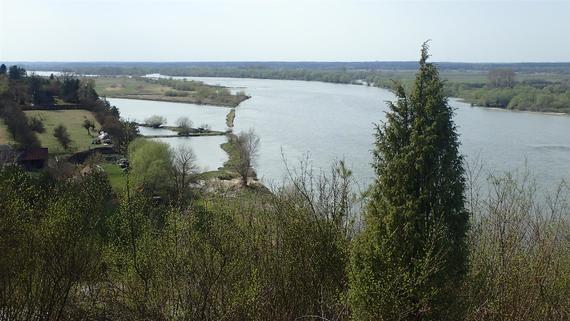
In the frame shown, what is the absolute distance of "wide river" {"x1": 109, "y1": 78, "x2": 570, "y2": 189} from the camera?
674 inches

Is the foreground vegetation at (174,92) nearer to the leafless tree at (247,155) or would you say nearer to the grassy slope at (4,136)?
the leafless tree at (247,155)

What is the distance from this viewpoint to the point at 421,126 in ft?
16.2

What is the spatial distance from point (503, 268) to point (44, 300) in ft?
14.1

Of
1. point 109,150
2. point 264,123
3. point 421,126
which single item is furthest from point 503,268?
point 264,123

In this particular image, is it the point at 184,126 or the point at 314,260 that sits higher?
the point at 314,260

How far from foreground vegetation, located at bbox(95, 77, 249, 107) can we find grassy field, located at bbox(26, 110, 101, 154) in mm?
18285

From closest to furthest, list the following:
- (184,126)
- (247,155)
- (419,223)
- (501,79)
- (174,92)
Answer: (419,223) < (247,155) < (184,126) < (501,79) < (174,92)

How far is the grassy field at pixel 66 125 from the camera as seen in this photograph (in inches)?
890

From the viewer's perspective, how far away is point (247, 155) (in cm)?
2025

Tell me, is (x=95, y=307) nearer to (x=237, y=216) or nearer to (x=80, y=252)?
(x=80, y=252)

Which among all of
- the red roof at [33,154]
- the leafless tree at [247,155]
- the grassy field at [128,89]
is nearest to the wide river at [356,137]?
the leafless tree at [247,155]

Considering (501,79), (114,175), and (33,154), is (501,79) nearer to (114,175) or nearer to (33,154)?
(114,175)

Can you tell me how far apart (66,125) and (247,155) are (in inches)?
415

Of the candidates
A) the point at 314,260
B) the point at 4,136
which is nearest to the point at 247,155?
the point at 4,136
